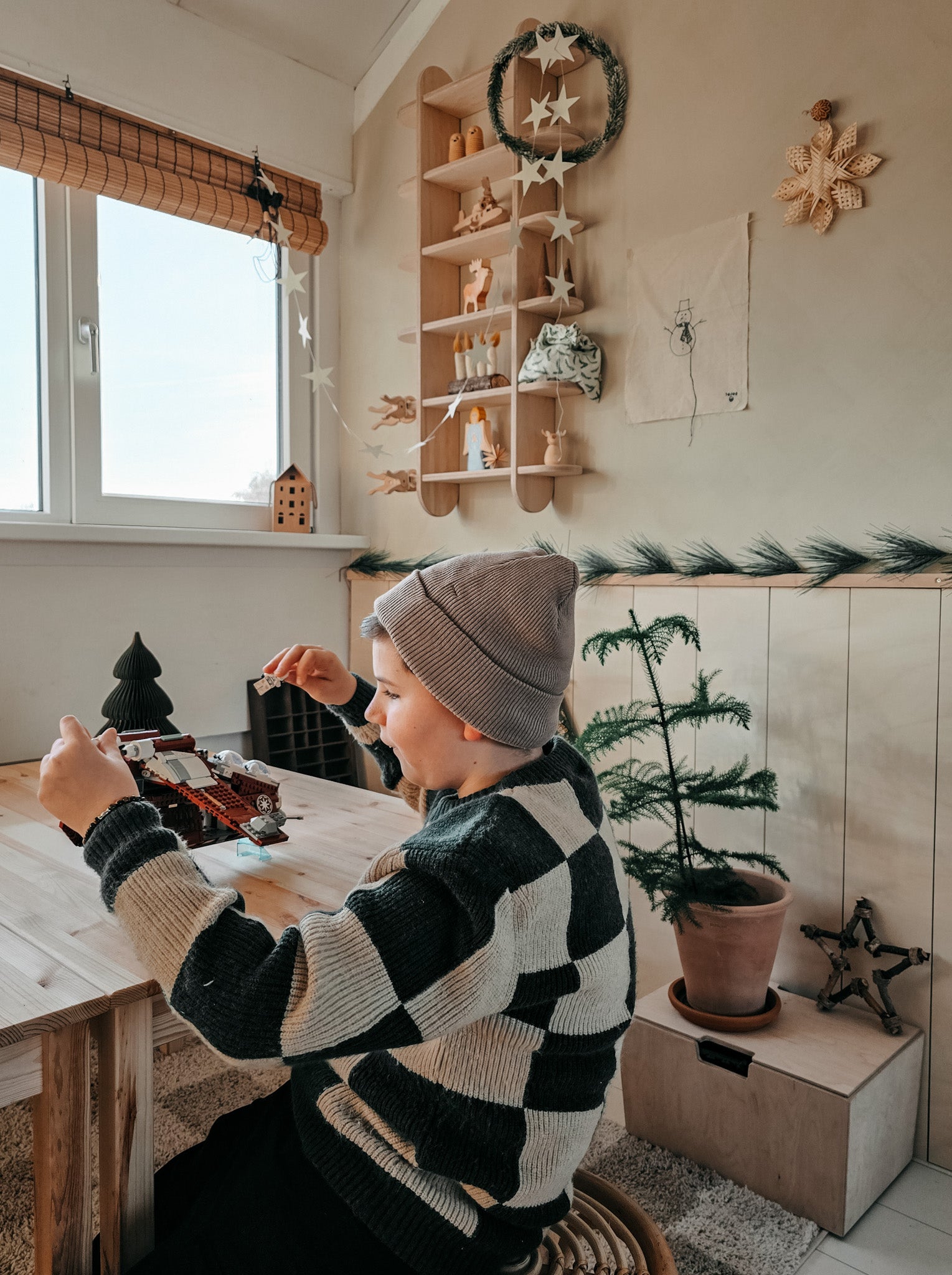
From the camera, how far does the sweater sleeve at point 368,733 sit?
142 centimetres

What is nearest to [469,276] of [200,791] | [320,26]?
[320,26]

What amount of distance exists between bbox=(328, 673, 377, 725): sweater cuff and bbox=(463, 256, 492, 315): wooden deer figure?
134cm

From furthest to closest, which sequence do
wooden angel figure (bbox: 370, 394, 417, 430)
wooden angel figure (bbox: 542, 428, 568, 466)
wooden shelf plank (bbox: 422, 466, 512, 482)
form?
wooden angel figure (bbox: 370, 394, 417, 430)
wooden shelf plank (bbox: 422, 466, 512, 482)
wooden angel figure (bbox: 542, 428, 568, 466)

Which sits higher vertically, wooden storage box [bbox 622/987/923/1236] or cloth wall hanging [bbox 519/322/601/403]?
cloth wall hanging [bbox 519/322/601/403]

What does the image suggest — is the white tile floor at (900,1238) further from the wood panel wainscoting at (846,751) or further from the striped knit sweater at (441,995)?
the striped knit sweater at (441,995)

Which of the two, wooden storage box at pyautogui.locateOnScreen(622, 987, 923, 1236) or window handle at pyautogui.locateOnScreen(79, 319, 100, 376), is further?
window handle at pyautogui.locateOnScreen(79, 319, 100, 376)

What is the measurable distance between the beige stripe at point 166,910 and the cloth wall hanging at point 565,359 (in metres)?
1.68

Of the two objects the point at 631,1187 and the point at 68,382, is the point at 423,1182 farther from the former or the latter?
the point at 68,382

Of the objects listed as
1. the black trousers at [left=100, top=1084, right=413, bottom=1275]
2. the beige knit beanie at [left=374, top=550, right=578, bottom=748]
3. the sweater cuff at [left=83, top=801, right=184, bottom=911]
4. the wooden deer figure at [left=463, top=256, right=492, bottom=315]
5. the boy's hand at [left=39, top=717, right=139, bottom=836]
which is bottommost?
the black trousers at [left=100, top=1084, right=413, bottom=1275]

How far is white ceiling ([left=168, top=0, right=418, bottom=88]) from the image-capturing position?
2.48m

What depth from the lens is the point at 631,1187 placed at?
175 centimetres

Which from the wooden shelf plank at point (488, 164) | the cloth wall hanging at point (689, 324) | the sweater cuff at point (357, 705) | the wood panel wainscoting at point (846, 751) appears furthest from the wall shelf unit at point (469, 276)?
the sweater cuff at point (357, 705)

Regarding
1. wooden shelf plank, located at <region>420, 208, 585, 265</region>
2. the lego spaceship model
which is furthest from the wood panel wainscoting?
the lego spaceship model

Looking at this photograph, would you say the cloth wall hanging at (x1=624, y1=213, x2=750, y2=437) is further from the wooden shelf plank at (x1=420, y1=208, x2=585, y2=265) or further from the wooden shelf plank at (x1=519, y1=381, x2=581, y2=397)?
the wooden shelf plank at (x1=420, y1=208, x2=585, y2=265)
